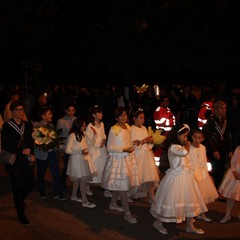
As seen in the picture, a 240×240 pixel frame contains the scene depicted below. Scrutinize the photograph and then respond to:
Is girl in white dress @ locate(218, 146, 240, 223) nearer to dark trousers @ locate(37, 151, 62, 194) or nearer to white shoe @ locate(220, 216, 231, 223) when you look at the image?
white shoe @ locate(220, 216, 231, 223)

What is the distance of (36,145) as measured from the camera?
9.43m

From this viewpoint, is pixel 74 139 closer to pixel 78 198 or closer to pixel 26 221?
pixel 78 198

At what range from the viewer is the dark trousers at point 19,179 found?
26.8ft

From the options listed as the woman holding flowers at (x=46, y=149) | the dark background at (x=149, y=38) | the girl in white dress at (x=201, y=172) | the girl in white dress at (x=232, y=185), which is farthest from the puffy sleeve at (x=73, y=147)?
the dark background at (x=149, y=38)

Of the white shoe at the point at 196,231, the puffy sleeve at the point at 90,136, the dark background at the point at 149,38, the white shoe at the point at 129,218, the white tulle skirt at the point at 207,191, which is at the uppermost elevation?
the dark background at the point at 149,38

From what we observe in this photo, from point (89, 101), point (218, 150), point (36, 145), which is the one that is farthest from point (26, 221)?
point (89, 101)

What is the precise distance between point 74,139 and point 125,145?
124 cm

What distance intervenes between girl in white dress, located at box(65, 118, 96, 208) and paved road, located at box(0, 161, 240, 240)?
1.17ft

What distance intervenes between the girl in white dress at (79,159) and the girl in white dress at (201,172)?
1961mm

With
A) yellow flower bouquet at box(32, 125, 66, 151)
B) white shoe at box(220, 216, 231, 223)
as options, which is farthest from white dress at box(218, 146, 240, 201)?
yellow flower bouquet at box(32, 125, 66, 151)

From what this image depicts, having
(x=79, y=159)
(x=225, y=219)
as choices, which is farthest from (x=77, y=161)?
(x=225, y=219)

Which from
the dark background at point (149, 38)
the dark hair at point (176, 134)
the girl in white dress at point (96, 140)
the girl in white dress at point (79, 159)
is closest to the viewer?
the dark hair at point (176, 134)

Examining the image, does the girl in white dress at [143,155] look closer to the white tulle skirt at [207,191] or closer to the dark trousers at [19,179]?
the white tulle skirt at [207,191]

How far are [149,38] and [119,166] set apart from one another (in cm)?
1396
